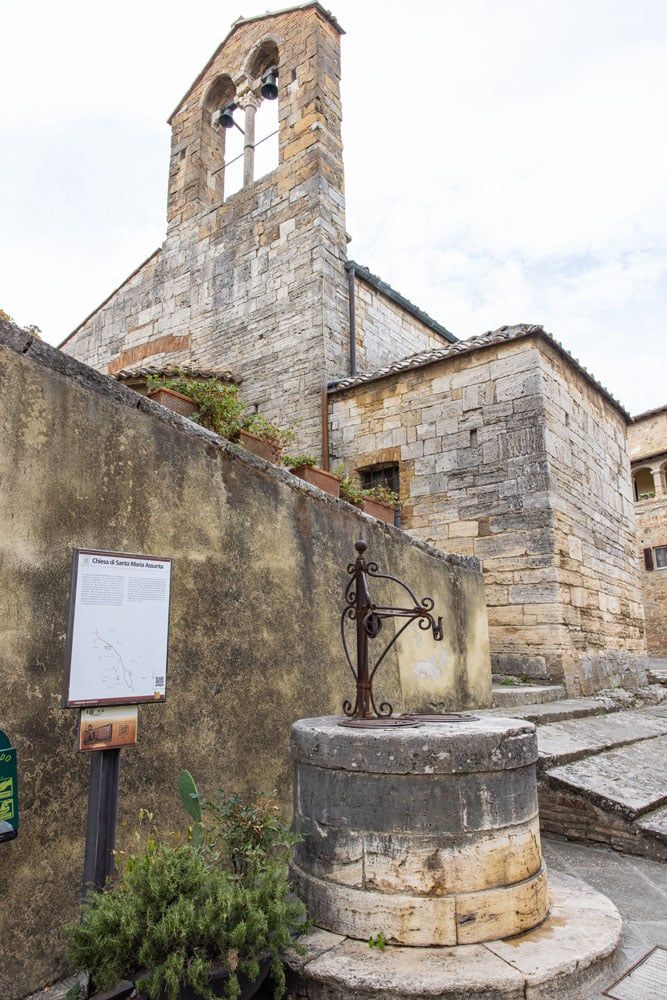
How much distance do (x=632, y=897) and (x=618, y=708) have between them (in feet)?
14.2

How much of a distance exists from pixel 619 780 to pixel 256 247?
1023 centimetres

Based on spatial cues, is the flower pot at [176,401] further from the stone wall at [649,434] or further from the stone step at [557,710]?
the stone wall at [649,434]

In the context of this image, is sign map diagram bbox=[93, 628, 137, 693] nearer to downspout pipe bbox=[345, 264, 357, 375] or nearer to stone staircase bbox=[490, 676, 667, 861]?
stone staircase bbox=[490, 676, 667, 861]

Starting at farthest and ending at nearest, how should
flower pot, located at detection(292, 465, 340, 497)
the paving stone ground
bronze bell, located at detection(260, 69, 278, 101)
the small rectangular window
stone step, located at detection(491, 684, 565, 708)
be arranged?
the small rectangular window, bronze bell, located at detection(260, 69, 278, 101), stone step, located at detection(491, 684, 565, 708), flower pot, located at detection(292, 465, 340, 497), the paving stone ground

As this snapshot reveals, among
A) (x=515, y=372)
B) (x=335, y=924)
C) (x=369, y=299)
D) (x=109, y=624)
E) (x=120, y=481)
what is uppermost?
(x=369, y=299)

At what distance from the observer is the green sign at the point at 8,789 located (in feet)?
7.19

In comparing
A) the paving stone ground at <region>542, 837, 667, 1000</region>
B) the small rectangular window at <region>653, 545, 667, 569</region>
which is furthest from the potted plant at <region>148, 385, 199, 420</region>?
the small rectangular window at <region>653, 545, 667, 569</region>

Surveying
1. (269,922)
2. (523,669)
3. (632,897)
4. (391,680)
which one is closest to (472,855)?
(269,922)

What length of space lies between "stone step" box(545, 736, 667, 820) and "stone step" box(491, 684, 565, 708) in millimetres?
1202

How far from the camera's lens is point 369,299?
11.7 metres

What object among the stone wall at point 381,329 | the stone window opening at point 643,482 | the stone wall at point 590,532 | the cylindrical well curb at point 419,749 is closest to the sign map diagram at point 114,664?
the cylindrical well curb at point 419,749

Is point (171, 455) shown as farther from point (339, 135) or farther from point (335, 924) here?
point (339, 135)

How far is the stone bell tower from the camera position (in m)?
10.8

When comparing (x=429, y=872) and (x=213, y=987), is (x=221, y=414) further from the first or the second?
(x=213, y=987)
